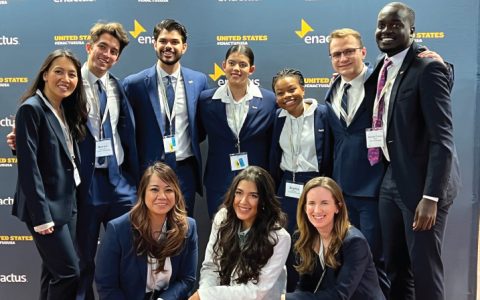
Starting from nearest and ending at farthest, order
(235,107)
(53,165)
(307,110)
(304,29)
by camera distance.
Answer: (53,165), (307,110), (235,107), (304,29)

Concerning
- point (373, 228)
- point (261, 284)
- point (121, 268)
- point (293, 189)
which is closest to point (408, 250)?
point (373, 228)

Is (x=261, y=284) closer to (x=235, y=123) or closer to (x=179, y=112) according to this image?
(x=235, y=123)

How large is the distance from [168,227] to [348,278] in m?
1.01

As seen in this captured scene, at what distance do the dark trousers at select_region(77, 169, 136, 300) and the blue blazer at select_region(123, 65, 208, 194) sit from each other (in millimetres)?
276

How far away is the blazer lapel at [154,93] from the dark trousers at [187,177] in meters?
0.27

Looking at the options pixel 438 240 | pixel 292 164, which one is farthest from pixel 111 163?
pixel 438 240

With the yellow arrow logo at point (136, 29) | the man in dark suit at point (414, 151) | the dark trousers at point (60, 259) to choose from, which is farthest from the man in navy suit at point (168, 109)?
→ the man in dark suit at point (414, 151)

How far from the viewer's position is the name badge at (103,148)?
3113 millimetres

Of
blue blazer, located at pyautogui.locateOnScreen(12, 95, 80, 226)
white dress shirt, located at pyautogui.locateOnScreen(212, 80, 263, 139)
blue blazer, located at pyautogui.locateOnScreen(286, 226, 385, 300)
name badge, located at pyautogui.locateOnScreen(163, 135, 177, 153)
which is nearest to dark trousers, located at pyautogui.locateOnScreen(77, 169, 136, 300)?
blue blazer, located at pyautogui.locateOnScreen(12, 95, 80, 226)

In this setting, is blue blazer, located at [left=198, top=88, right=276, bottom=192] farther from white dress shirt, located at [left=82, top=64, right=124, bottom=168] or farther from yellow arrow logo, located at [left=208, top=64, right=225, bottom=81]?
white dress shirt, located at [left=82, top=64, right=124, bottom=168]

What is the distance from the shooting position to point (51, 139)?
2.78 meters

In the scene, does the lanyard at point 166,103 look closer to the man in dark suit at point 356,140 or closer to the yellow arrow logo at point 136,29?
the yellow arrow logo at point 136,29

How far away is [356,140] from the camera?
302cm

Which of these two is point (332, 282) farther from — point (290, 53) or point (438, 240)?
point (290, 53)
